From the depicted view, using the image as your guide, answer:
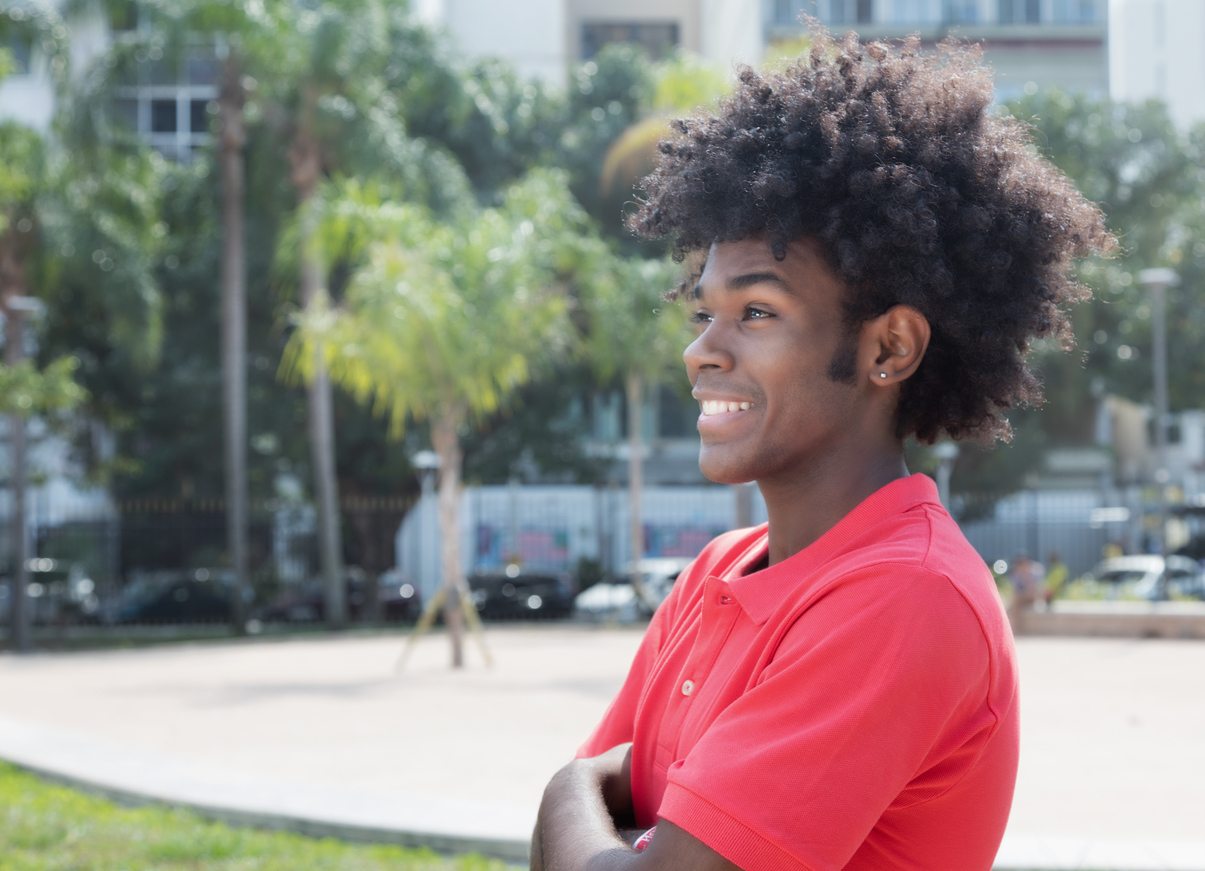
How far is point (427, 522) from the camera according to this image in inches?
1257

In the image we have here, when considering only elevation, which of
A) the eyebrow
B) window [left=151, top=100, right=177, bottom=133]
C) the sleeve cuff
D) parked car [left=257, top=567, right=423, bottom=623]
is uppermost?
window [left=151, top=100, right=177, bottom=133]

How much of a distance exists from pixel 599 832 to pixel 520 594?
26440 millimetres

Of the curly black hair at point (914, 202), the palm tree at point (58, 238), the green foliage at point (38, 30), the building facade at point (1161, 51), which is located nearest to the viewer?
the curly black hair at point (914, 202)

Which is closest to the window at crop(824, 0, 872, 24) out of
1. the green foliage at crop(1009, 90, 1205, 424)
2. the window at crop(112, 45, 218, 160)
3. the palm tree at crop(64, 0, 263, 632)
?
→ the green foliage at crop(1009, 90, 1205, 424)

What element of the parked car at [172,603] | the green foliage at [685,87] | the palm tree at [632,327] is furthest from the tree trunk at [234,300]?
the green foliage at [685,87]

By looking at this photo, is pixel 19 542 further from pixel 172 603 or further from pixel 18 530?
pixel 172 603

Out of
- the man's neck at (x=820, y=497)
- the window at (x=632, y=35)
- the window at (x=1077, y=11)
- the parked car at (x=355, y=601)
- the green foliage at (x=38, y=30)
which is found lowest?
the parked car at (x=355, y=601)

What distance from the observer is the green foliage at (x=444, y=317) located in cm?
1509

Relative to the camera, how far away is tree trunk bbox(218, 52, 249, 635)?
75.5 ft

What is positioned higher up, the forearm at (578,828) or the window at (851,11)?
the window at (851,11)

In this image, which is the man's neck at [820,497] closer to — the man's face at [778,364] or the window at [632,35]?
the man's face at [778,364]

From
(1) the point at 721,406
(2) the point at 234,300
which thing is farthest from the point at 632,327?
(1) the point at 721,406

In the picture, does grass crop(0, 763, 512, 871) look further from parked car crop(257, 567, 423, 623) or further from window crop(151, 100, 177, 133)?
window crop(151, 100, 177, 133)

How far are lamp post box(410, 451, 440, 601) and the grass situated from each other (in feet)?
63.8
